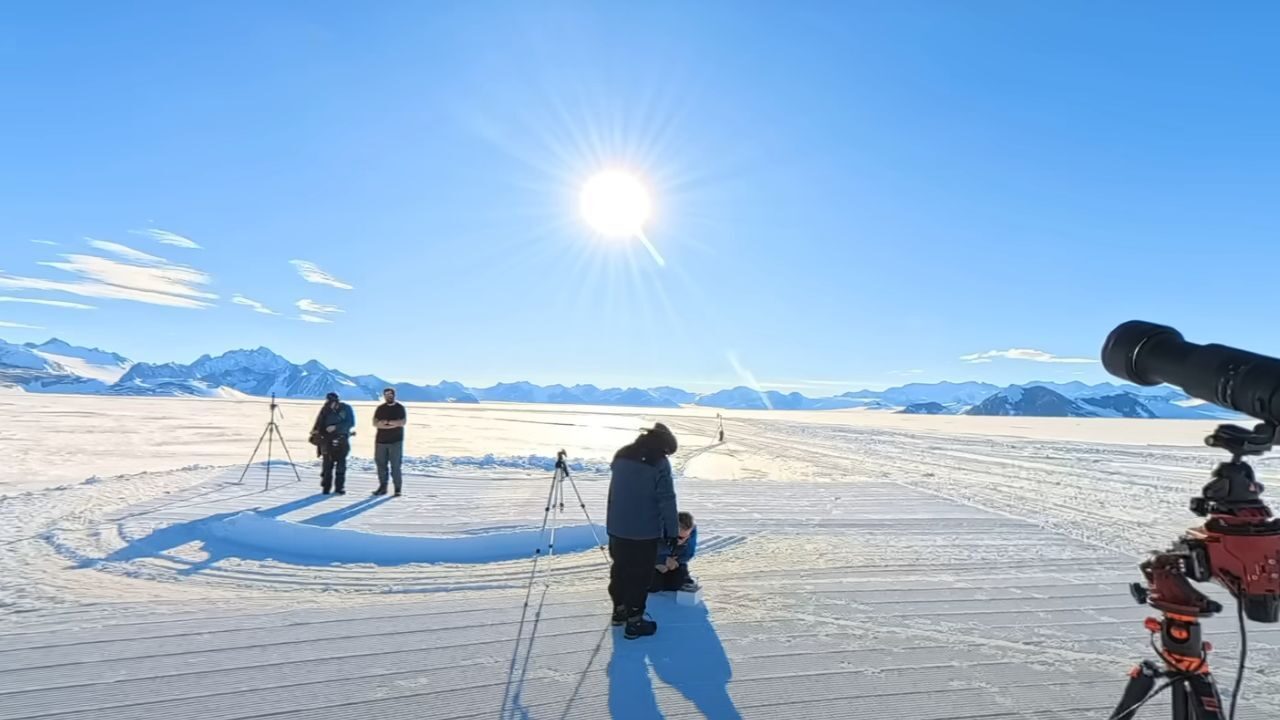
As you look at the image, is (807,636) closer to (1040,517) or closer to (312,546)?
(312,546)

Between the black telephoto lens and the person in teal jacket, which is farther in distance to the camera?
the person in teal jacket

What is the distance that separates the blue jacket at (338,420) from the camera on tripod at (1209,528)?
408 inches

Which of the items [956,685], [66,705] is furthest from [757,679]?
[66,705]

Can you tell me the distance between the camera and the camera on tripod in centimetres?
172

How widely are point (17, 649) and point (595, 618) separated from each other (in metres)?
3.64

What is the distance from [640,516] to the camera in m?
4.37

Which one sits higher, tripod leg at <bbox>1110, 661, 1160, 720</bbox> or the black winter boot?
tripod leg at <bbox>1110, 661, 1160, 720</bbox>

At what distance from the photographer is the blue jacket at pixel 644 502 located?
4.37m

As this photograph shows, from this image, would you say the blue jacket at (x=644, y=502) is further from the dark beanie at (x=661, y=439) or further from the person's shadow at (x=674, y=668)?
the person's shadow at (x=674, y=668)

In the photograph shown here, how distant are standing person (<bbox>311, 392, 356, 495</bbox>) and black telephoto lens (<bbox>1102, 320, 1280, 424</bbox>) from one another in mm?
10335

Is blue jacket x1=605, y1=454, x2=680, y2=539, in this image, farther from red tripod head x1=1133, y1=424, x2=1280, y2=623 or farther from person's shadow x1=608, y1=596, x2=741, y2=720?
red tripod head x1=1133, y1=424, x2=1280, y2=623

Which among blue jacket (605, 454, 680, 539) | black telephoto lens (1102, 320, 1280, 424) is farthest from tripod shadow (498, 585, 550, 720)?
black telephoto lens (1102, 320, 1280, 424)

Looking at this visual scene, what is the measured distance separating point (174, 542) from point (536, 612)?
493cm

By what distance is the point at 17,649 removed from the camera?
3904 millimetres
